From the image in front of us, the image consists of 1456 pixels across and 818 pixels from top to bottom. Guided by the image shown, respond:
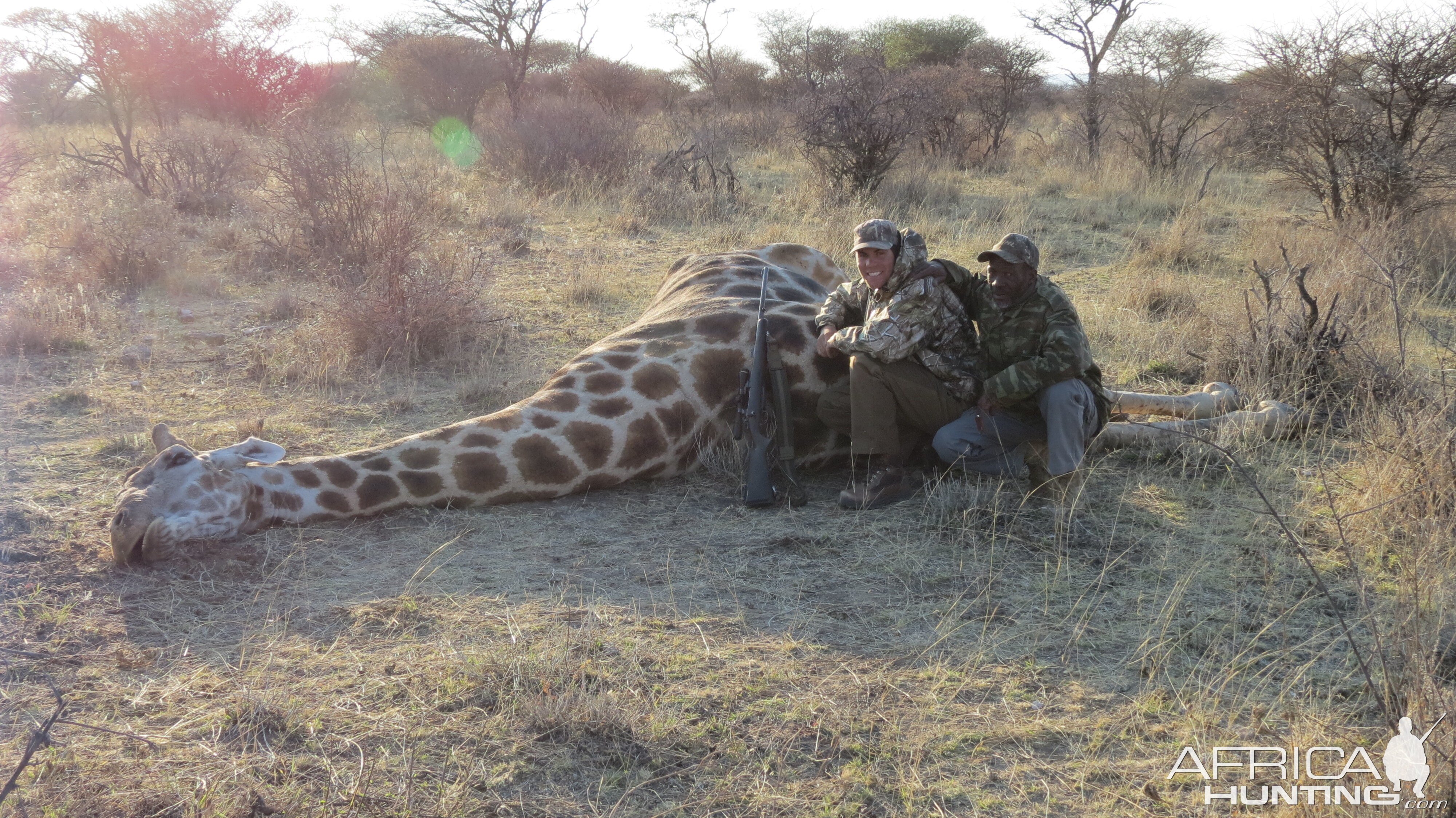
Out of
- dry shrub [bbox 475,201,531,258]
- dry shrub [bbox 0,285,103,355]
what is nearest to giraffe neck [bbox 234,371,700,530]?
dry shrub [bbox 0,285,103,355]

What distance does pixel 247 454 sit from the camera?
167 inches

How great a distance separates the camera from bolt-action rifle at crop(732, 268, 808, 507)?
4422 mm

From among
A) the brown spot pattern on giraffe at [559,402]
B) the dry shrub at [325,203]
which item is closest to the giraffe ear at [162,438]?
the brown spot pattern on giraffe at [559,402]

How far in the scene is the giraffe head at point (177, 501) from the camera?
3729 mm

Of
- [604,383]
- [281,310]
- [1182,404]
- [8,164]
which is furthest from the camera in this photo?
[8,164]

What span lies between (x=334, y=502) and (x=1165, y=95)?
13.6m

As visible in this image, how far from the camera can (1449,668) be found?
299cm

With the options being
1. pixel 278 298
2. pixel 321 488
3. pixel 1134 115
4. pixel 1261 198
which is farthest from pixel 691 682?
pixel 1134 115

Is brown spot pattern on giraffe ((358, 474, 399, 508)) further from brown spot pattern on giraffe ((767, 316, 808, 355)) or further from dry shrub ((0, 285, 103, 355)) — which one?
dry shrub ((0, 285, 103, 355))

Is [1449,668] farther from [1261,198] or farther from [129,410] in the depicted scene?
[1261,198]

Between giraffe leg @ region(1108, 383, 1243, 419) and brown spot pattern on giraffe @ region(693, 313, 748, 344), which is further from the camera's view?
giraffe leg @ region(1108, 383, 1243, 419)

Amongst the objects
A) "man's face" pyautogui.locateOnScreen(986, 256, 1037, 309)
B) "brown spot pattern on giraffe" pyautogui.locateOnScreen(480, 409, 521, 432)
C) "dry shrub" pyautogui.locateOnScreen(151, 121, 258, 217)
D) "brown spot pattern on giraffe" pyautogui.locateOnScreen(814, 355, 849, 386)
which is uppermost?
"dry shrub" pyautogui.locateOnScreen(151, 121, 258, 217)

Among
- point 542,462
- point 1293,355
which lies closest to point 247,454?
point 542,462

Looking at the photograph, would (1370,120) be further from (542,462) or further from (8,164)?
(8,164)
